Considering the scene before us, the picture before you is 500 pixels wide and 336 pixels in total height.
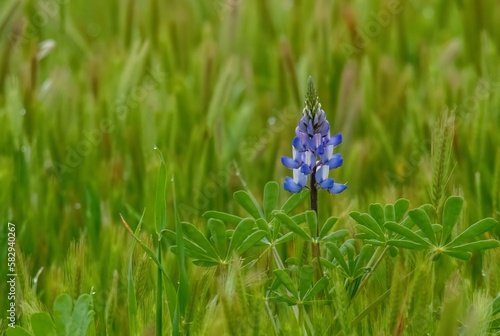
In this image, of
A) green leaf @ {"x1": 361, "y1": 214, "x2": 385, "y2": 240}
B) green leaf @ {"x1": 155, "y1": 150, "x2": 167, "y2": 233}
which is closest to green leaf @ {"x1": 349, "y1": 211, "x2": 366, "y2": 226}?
green leaf @ {"x1": 361, "y1": 214, "x2": 385, "y2": 240}

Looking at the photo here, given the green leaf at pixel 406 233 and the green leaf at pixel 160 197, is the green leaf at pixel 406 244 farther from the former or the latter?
the green leaf at pixel 160 197

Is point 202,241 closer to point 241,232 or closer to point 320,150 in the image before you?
point 241,232

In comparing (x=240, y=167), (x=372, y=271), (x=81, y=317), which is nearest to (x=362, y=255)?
(x=372, y=271)

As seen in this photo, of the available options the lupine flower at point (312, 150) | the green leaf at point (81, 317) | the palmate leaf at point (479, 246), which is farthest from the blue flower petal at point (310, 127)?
the green leaf at point (81, 317)

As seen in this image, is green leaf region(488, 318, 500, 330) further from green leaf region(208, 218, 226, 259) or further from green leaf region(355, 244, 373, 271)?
green leaf region(208, 218, 226, 259)

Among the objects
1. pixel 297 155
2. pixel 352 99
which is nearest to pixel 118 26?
pixel 352 99

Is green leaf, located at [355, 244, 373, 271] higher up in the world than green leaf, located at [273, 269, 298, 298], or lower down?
higher up

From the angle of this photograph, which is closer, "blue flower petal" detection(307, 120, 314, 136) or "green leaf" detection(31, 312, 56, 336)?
"green leaf" detection(31, 312, 56, 336)
